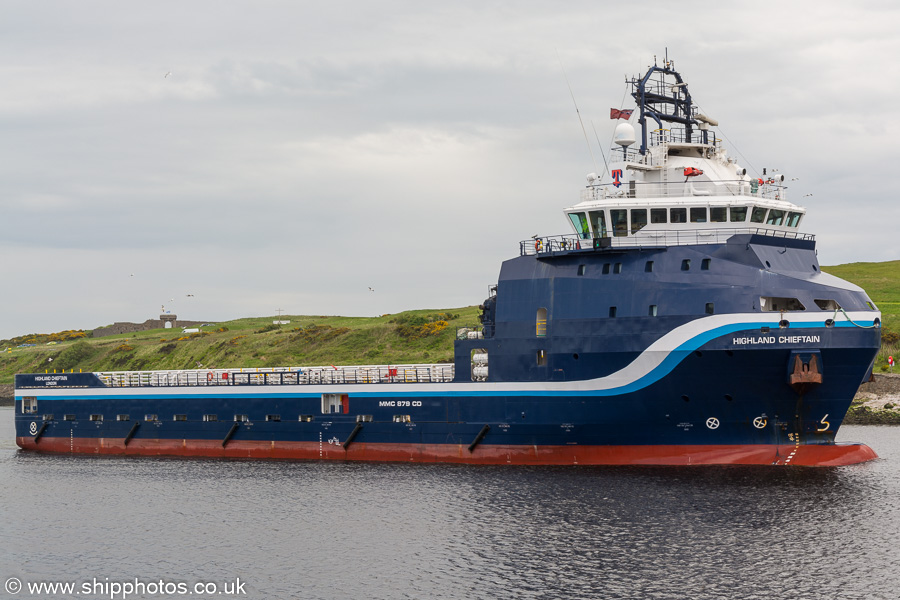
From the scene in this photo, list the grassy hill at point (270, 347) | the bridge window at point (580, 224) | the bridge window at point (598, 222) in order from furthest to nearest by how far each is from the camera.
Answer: the grassy hill at point (270, 347), the bridge window at point (580, 224), the bridge window at point (598, 222)

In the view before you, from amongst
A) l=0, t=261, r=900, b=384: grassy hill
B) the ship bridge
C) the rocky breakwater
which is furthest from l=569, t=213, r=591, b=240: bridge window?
l=0, t=261, r=900, b=384: grassy hill

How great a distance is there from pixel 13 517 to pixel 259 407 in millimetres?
15211

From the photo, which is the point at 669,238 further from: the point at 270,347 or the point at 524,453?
the point at 270,347

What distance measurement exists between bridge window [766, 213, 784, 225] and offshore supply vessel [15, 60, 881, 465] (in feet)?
0.22

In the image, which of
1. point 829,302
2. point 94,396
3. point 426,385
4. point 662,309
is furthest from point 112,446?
point 829,302

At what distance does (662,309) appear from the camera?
130 feet

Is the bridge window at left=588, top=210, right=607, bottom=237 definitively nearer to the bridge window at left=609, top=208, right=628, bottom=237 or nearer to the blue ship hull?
the bridge window at left=609, top=208, right=628, bottom=237

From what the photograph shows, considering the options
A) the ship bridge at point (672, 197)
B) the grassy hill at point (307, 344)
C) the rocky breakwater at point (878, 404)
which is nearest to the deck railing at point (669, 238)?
the ship bridge at point (672, 197)

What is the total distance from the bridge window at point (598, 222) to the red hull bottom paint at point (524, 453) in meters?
10.0

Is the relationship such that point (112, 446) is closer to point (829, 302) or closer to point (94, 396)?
point (94, 396)

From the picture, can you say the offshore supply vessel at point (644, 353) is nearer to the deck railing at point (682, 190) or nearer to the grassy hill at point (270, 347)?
the deck railing at point (682, 190)

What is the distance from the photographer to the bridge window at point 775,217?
4259 cm

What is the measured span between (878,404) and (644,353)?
122 ft

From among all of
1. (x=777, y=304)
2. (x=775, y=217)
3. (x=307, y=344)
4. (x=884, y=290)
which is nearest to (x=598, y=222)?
(x=775, y=217)
